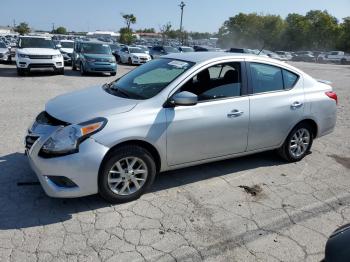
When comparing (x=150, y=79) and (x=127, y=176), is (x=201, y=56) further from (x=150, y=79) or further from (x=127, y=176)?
(x=127, y=176)

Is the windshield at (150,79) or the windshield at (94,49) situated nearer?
the windshield at (150,79)

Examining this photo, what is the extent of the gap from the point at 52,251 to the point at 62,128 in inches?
48.1

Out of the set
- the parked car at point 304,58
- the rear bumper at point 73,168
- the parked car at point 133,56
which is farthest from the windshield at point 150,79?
the parked car at point 304,58

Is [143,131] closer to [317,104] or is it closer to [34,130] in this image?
[34,130]

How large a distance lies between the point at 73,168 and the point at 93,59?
44.1 ft

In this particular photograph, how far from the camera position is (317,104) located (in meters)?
5.30

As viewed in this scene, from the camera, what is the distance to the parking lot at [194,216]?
3.12m

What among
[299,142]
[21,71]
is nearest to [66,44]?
[21,71]

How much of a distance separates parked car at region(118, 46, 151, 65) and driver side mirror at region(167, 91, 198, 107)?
20058mm

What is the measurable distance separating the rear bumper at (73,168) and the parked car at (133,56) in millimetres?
20540

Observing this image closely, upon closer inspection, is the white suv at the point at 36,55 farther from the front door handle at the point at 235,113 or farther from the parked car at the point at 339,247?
the parked car at the point at 339,247

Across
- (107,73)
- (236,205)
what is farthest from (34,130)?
(107,73)

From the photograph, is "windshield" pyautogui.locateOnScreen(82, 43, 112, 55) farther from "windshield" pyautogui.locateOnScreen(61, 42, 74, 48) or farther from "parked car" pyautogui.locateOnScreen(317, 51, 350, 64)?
"parked car" pyautogui.locateOnScreen(317, 51, 350, 64)

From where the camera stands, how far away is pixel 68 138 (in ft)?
11.5
